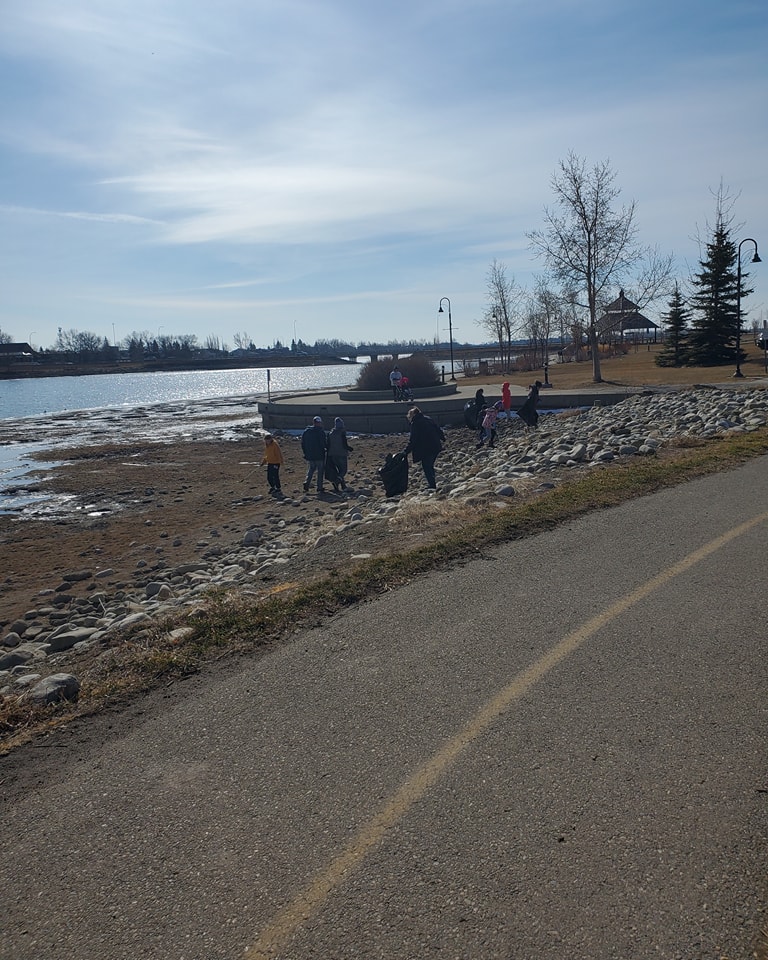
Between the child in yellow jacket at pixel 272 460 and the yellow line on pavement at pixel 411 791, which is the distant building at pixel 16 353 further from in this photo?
the yellow line on pavement at pixel 411 791

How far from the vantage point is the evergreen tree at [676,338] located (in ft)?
146

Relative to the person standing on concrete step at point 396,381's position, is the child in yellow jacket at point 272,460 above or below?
below

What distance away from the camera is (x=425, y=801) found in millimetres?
3361

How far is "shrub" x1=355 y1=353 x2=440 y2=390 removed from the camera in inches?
1512

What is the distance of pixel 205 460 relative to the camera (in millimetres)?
26609

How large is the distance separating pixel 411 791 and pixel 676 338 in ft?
155

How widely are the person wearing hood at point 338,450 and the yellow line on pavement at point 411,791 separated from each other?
40.2 feet

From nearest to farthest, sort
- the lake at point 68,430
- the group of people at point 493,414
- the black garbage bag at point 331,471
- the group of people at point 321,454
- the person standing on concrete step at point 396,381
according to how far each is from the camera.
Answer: the group of people at point 321,454 < the black garbage bag at point 331,471 < the lake at point 68,430 < the group of people at point 493,414 < the person standing on concrete step at point 396,381

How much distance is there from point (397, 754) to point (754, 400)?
686 inches

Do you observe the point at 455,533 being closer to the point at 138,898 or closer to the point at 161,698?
the point at 161,698

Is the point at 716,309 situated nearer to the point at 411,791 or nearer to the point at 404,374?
the point at 404,374

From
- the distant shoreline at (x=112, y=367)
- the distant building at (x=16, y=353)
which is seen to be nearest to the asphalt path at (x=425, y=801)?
the distant shoreline at (x=112, y=367)

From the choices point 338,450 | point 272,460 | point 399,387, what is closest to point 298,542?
point 338,450

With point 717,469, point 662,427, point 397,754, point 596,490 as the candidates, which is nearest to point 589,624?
point 397,754
